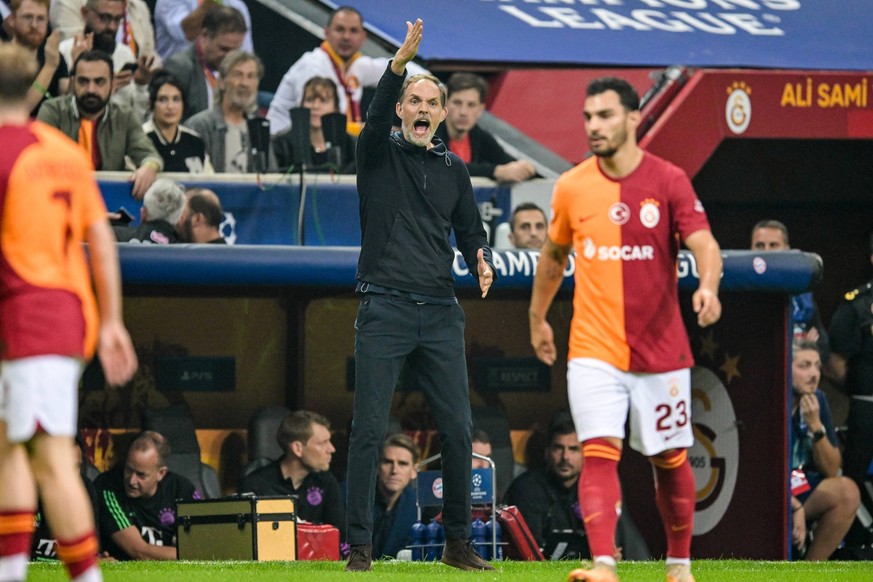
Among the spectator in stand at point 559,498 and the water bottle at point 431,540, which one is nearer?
the water bottle at point 431,540

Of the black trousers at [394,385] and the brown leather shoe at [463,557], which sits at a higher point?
the black trousers at [394,385]

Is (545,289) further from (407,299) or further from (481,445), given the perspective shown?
(481,445)

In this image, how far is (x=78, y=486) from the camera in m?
4.66

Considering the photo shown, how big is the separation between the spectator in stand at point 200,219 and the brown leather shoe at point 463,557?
3.07 m

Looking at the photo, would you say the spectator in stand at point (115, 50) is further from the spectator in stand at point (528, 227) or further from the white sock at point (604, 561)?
the white sock at point (604, 561)

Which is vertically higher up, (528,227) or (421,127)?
(421,127)

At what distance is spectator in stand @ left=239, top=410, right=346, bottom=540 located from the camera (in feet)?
30.9

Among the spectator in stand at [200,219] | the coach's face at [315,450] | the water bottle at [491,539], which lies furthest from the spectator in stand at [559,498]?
the spectator in stand at [200,219]

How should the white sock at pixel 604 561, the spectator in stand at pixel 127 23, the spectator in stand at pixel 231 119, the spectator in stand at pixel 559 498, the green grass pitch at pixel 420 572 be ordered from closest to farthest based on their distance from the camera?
the white sock at pixel 604 561
the green grass pitch at pixel 420 572
the spectator in stand at pixel 559 498
the spectator in stand at pixel 231 119
the spectator in stand at pixel 127 23

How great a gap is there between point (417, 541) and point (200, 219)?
2.31m

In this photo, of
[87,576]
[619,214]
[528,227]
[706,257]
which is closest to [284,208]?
[528,227]

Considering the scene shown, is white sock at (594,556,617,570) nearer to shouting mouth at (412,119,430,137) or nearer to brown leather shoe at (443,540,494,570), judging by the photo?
brown leather shoe at (443,540,494,570)

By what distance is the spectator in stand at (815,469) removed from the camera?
1052cm

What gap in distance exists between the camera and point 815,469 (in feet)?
35.2
